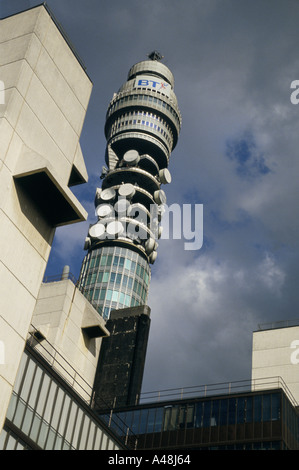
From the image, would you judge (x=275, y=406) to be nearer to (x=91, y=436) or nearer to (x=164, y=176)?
(x=91, y=436)

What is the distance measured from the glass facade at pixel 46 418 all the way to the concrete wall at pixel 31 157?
12552mm

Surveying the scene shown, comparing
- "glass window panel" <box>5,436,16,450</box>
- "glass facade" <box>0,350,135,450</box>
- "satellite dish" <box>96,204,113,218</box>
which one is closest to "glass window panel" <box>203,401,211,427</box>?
"glass facade" <box>0,350,135,450</box>

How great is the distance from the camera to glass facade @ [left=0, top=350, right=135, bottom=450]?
39.0 meters

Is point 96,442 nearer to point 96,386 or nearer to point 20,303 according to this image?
point 20,303

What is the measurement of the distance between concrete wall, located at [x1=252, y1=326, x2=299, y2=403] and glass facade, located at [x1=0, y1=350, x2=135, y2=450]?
1429 inches

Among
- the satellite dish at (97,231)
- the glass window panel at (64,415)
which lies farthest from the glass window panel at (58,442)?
the satellite dish at (97,231)

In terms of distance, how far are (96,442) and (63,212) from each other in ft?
78.4

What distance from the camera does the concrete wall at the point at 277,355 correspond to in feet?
263

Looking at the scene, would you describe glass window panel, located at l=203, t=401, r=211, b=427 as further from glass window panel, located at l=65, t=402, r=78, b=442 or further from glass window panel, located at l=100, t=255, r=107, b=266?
glass window panel, located at l=100, t=255, r=107, b=266

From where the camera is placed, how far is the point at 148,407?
70062 mm

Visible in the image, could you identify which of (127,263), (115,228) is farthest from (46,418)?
(115,228)

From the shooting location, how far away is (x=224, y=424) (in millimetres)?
63281

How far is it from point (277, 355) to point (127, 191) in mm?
68920
